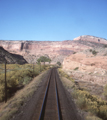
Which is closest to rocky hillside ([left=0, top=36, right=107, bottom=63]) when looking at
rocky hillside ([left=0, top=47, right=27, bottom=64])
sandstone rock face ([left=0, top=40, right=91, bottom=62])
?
sandstone rock face ([left=0, top=40, right=91, bottom=62])

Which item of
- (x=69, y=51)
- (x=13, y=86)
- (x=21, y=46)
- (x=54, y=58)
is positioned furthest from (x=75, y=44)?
(x=13, y=86)

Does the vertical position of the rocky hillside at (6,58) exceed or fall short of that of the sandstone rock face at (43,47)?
it falls short

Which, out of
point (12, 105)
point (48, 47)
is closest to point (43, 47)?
Result: point (48, 47)

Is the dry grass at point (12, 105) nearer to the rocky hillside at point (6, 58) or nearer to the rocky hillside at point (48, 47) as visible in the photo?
the rocky hillside at point (6, 58)

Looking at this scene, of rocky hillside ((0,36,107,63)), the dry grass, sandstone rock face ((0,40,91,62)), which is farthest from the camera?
sandstone rock face ((0,40,91,62))

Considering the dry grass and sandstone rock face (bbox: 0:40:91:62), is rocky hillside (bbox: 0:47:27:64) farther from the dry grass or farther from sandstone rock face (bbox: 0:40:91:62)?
the dry grass

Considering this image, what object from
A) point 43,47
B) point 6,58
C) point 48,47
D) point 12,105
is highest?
point 43,47

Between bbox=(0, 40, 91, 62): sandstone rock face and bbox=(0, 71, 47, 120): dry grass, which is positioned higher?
bbox=(0, 40, 91, 62): sandstone rock face

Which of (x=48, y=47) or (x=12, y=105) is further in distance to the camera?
(x=48, y=47)

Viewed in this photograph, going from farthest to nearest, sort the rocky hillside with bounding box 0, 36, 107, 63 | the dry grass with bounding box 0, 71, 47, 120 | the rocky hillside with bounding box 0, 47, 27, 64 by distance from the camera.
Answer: the rocky hillside with bounding box 0, 36, 107, 63
the rocky hillside with bounding box 0, 47, 27, 64
the dry grass with bounding box 0, 71, 47, 120

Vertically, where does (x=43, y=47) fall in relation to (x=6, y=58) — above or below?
above

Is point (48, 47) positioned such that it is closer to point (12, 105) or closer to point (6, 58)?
point (6, 58)

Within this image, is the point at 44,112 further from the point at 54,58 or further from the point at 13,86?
the point at 54,58

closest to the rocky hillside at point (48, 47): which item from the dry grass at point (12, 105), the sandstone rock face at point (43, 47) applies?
the sandstone rock face at point (43, 47)
